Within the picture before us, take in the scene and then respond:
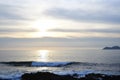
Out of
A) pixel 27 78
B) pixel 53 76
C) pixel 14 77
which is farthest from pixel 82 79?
pixel 14 77

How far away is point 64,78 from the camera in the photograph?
112 ft

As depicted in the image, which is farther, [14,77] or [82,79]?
[14,77]

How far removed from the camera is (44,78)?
111 feet

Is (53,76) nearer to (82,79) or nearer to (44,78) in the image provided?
(44,78)

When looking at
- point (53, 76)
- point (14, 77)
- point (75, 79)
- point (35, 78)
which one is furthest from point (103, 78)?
point (14, 77)

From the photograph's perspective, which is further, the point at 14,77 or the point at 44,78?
the point at 14,77

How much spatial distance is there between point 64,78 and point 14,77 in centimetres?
697

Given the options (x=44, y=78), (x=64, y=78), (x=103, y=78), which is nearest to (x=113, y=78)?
(x=103, y=78)

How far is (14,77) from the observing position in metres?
37.0

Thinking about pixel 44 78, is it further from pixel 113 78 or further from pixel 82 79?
pixel 113 78

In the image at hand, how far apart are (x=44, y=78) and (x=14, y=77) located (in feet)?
→ 16.8

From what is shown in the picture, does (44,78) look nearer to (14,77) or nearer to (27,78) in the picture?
(27,78)

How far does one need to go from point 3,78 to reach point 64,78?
8.25 m

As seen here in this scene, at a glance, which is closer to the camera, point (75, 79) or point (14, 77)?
point (75, 79)
